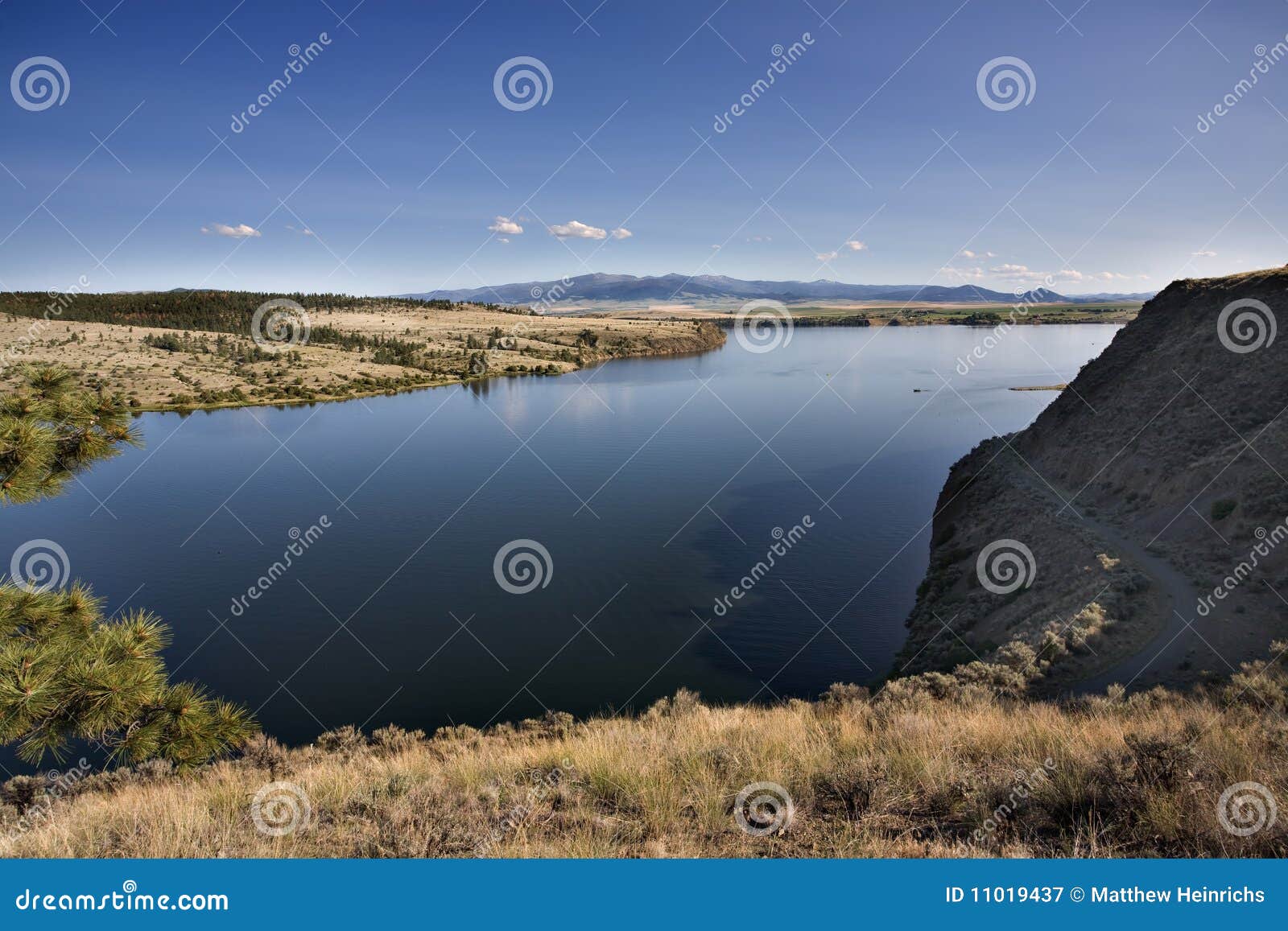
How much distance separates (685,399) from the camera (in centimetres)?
4900

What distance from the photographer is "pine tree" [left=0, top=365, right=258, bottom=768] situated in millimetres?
4840

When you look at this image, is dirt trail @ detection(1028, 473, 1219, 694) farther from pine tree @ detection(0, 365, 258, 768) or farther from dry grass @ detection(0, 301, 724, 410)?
dry grass @ detection(0, 301, 724, 410)

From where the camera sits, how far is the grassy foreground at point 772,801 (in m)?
4.40

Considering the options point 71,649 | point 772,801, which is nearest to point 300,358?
point 71,649

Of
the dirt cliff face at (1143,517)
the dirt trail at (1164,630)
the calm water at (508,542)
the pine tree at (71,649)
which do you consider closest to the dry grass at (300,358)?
the calm water at (508,542)

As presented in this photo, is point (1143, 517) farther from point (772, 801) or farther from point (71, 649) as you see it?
point (71, 649)

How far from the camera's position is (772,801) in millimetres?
5043

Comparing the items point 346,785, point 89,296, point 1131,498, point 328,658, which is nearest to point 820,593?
point 1131,498

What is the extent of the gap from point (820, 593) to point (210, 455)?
1195 inches

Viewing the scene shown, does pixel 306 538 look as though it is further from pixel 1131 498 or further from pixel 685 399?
pixel 685 399

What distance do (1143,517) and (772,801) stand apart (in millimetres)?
14600

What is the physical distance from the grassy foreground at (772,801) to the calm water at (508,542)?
21.8 feet

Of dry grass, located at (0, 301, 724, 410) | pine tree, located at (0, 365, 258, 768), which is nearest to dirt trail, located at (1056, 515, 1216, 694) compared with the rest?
pine tree, located at (0, 365, 258, 768)

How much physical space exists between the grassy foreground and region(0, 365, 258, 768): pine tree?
1.94ft
